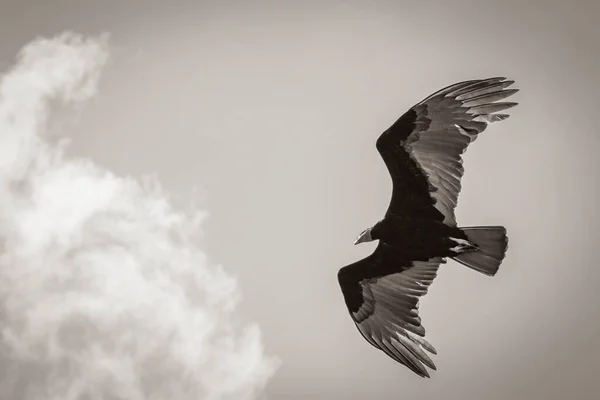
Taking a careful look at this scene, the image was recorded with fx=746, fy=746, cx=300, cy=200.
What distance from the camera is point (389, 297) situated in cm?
1152

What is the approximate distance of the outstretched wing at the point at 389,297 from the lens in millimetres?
11000

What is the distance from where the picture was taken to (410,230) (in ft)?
36.0

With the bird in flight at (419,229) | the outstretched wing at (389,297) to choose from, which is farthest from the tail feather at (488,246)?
the outstretched wing at (389,297)

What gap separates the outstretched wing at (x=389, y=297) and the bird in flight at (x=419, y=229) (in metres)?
0.02

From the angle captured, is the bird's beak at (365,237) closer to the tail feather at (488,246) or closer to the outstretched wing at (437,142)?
the outstretched wing at (437,142)

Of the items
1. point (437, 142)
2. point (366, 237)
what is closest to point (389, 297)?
point (366, 237)

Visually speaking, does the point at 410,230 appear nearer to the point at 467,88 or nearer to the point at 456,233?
the point at 456,233

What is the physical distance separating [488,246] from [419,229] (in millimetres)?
1070

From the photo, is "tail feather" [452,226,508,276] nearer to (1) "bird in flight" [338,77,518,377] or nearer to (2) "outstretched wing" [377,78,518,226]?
(1) "bird in flight" [338,77,518,377]

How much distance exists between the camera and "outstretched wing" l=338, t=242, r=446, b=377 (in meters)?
11.0

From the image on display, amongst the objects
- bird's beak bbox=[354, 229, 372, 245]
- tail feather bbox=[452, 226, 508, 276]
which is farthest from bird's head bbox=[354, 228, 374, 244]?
tail feather bbox=[452, 226, 508, 276]

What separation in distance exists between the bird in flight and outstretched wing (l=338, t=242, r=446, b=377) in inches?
0.6

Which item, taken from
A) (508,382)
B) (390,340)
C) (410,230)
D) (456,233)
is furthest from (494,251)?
(508,382)

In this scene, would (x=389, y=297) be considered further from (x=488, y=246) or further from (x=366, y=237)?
(x=488, y=246)
